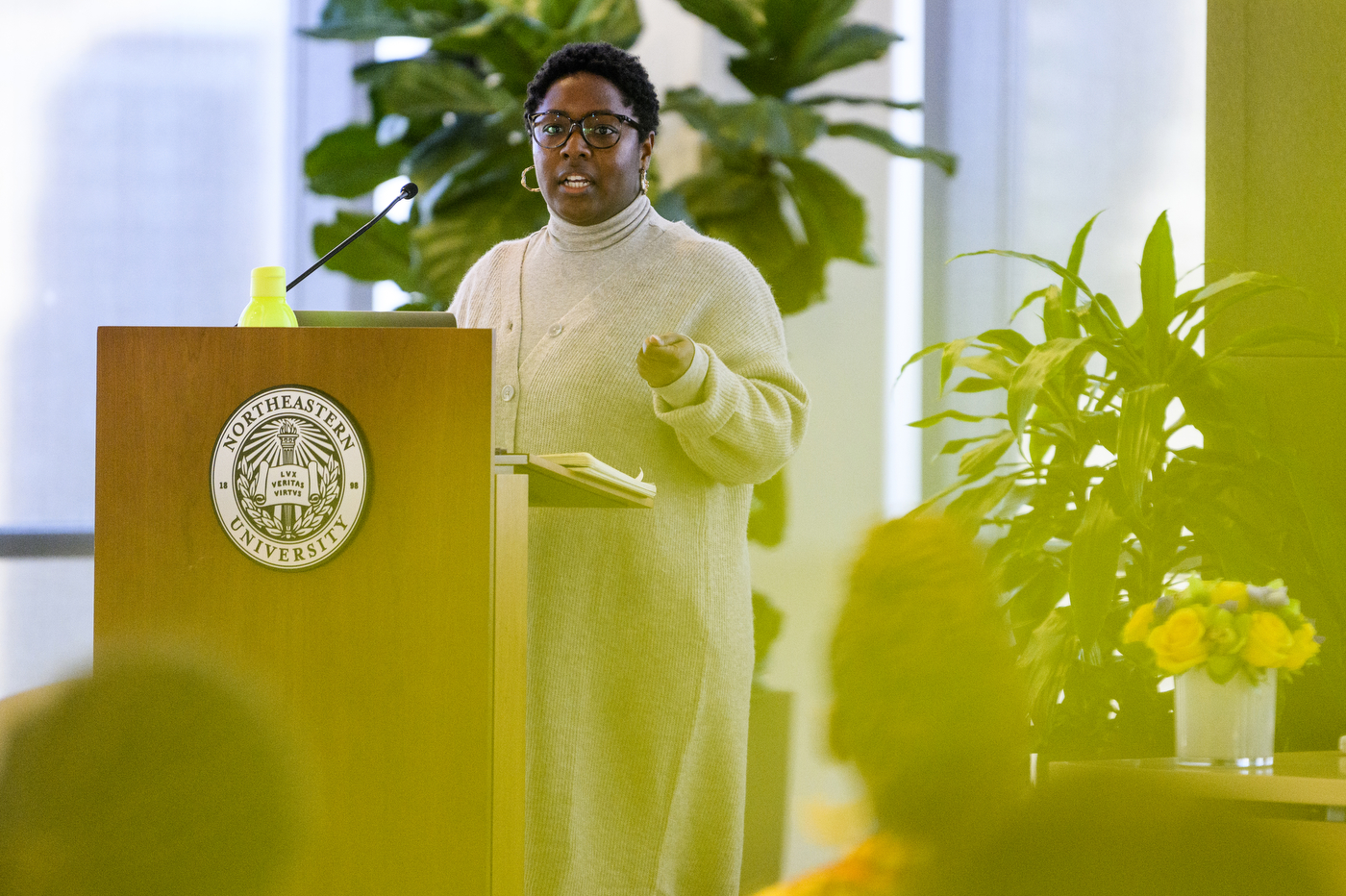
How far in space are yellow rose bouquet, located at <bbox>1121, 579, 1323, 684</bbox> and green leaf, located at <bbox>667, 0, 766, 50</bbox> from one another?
2034 mm

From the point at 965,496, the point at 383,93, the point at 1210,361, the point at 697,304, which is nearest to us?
the point at 697,304

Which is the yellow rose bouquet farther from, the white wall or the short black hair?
the white wall

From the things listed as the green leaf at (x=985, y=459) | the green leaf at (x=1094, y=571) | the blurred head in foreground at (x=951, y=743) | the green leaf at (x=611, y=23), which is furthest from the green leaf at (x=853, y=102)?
the blurred head in foreground at (x=951, y=743)

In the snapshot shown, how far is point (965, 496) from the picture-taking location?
2.19m

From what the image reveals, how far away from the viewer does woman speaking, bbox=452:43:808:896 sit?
5.81 ft

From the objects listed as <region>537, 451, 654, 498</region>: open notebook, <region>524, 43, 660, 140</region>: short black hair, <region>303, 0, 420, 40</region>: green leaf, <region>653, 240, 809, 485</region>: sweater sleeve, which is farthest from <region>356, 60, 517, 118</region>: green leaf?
<region>537, 451, 654, 498</region>: open notebook

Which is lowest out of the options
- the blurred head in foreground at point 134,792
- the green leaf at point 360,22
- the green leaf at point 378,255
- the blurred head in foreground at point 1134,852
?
the blurred head in foreground at point 134,792

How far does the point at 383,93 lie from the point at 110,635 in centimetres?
224

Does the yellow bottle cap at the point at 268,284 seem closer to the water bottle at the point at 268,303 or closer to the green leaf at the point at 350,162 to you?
the water bottle at the point at 268,303

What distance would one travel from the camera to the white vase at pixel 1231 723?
5.35ft

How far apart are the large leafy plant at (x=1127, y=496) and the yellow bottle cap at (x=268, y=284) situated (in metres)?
1.06

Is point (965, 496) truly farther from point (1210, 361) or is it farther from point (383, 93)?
point (383, 93)

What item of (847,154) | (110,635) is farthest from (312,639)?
(847,154)

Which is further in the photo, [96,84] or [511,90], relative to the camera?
[96,84]
